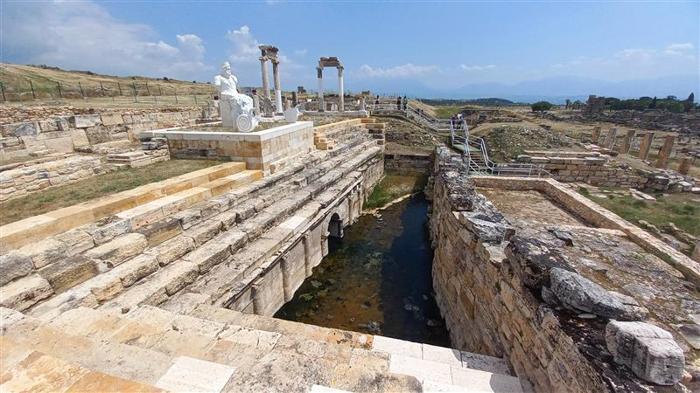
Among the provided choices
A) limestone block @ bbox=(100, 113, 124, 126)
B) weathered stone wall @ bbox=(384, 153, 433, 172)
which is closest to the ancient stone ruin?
limestone block @ bbox=(100, 113, 124, 126)

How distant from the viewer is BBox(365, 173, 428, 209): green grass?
1486 cm

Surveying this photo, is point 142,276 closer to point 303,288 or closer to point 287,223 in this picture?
point 287,223

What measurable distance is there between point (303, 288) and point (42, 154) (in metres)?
8.13

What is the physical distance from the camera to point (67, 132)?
1004 centimetres

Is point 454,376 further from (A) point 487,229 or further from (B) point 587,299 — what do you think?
(A) point 487,229

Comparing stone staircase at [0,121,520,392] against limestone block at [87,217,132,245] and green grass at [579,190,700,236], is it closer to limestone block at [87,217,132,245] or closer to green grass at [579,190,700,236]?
limestone block at [87,217,132,245]

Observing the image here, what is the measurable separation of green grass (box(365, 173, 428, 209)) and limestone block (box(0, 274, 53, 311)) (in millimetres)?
11298

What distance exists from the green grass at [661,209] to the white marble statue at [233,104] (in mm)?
11318

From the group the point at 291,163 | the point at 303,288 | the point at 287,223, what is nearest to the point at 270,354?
the point at 287,223

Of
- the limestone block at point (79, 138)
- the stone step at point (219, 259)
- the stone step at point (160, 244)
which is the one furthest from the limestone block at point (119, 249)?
the limestone block at point (79, 138)

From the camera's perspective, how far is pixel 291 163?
10406 mm

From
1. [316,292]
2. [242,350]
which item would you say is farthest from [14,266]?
[316,292]

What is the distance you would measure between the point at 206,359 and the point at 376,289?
5676 mm

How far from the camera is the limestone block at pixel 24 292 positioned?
11.7ft
